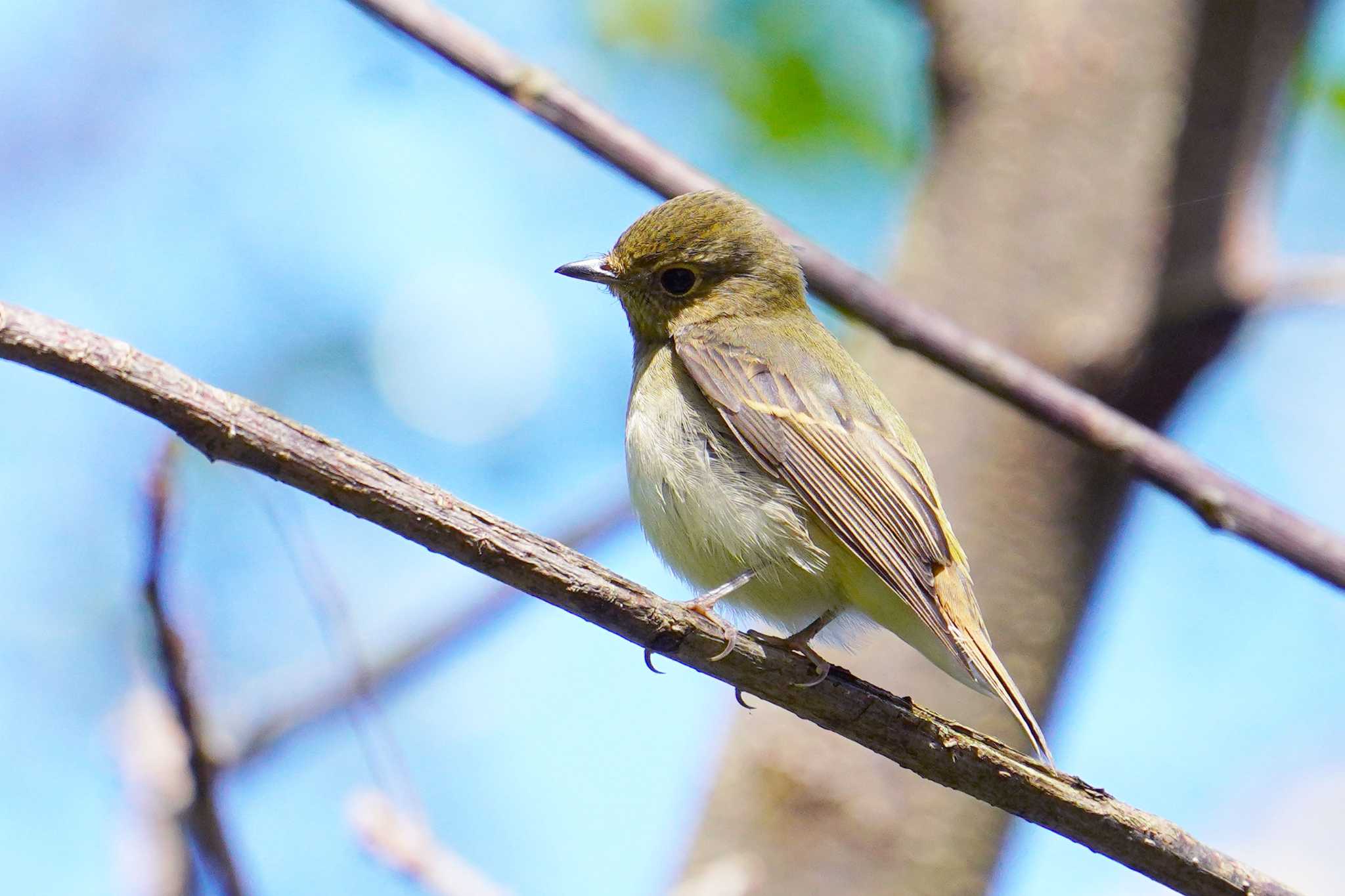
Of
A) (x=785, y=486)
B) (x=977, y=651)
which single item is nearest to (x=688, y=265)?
(x=785, y=486)

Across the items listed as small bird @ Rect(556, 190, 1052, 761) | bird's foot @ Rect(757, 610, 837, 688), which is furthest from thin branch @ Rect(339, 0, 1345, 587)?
bird's foot @ Rect(757, 610, 837, 688)

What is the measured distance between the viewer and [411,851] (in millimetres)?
3227

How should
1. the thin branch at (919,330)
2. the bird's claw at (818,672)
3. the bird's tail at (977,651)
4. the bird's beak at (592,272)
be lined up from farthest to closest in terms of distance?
the bird's beak at (592,272)
the thin branch at (919,330)
the bird's tail at (977,651)
the bird's claw at (818,672)

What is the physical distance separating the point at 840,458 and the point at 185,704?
5.89 feet

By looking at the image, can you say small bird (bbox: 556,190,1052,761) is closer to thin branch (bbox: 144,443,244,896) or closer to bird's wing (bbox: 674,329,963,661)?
bird's wing (bbox: 674,329,963,661)

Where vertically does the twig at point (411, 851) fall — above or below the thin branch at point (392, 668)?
below

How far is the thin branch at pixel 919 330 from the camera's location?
3.29 metres

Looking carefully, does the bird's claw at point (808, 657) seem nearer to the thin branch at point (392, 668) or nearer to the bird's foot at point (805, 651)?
the bird's foot at point (805, 651)

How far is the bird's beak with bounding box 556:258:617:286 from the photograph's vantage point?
13.5ft

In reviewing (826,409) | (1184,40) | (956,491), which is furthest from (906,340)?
(1184,40)

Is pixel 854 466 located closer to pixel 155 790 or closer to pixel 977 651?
pixel 977 651

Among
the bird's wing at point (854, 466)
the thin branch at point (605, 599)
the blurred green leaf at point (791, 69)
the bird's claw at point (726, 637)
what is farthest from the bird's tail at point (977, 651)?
the blurred green leaf at point (791, 69)

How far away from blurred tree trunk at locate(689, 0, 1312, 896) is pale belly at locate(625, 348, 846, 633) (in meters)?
1.07

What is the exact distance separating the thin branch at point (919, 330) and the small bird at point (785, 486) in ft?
0.88
